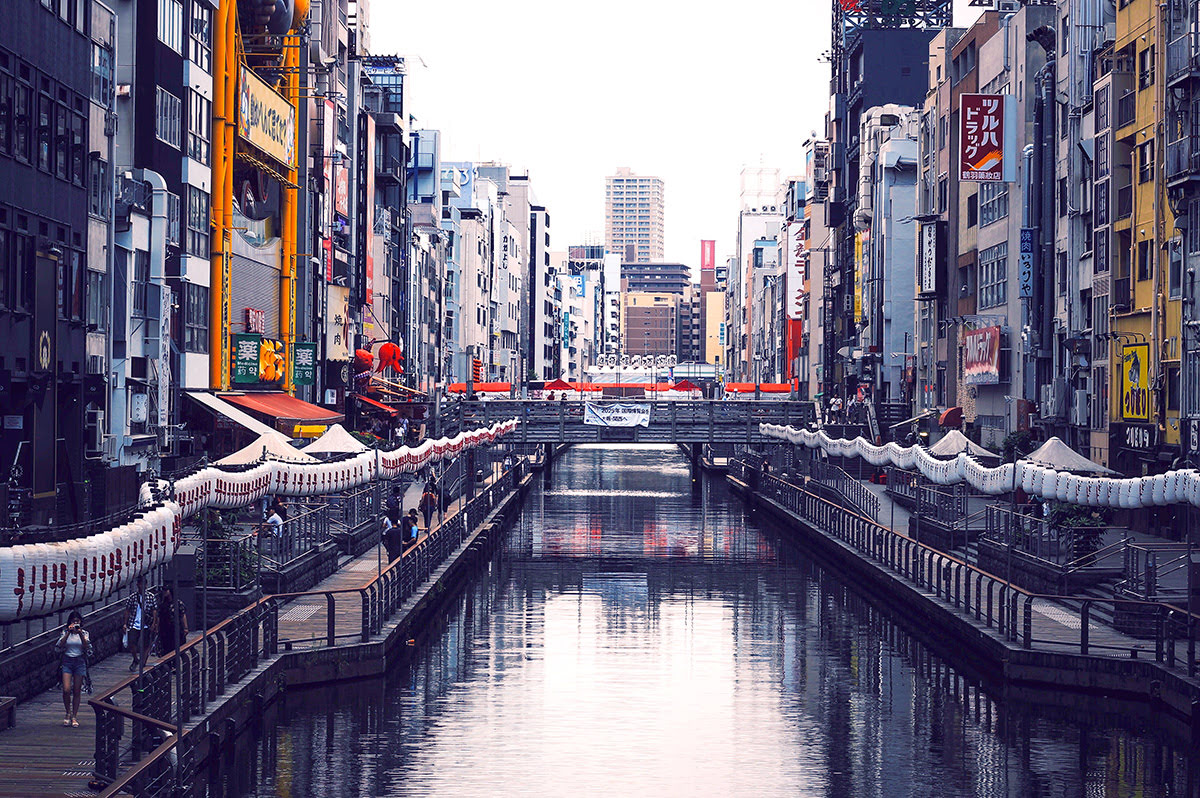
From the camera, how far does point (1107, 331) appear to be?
6334 cm

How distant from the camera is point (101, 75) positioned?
4809 centimetres

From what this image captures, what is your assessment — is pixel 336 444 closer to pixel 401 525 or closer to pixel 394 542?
pixel 401 525

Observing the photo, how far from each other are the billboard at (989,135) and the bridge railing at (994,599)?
17606mm

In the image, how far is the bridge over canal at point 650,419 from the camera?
88.1 metres

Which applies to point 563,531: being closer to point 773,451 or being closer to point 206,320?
point 206,320

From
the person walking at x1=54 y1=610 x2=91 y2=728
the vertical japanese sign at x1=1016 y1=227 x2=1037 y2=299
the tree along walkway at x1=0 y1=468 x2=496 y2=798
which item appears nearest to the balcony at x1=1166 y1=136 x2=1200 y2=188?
the vertical japanese sign at x1=1016 y1=227 x2=1037 y2=299

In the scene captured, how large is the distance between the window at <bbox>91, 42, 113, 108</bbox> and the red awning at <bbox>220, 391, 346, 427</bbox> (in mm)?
15378

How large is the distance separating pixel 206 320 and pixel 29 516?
23.7 meters

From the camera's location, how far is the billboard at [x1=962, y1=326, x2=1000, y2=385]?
259ft

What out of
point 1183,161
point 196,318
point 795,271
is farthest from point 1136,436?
point 795,271

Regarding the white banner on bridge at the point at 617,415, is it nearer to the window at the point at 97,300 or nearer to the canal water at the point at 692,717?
the canal water at the point at 692,717

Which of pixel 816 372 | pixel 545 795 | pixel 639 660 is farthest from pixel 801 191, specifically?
pixel 545 795

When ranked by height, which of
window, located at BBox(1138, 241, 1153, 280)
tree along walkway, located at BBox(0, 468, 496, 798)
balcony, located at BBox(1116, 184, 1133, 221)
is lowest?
tree along walkway, located at BBox(0, 468, 496, 798)

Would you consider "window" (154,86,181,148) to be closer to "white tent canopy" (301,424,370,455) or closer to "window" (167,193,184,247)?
"window" (167,193,184,247)
